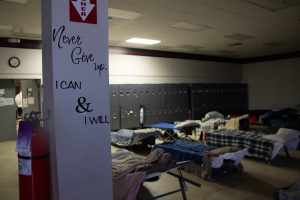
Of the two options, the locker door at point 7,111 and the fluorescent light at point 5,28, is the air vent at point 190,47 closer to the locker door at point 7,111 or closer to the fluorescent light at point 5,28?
the fluorescent light at point 5,28

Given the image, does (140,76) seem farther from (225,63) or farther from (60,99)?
→ (60,99)

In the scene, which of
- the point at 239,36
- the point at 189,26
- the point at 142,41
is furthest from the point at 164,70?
the point at 189,26

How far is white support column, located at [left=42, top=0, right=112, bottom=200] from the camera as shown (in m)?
1.48

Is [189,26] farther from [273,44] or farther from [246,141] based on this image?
[273,44]

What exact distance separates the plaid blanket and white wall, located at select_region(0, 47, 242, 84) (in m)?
3.40

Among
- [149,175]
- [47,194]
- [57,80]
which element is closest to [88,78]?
[57,80]

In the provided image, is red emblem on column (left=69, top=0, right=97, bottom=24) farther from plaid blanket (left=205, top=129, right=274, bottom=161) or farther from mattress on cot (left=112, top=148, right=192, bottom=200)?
plaid blanket (left=205, top=129, right=274, bottom=161)

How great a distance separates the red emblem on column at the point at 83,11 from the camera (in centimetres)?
152

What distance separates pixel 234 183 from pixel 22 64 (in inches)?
215

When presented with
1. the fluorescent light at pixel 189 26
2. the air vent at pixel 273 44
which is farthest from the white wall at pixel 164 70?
the fluorescent light at pixel 189 26

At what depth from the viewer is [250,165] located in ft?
14.9

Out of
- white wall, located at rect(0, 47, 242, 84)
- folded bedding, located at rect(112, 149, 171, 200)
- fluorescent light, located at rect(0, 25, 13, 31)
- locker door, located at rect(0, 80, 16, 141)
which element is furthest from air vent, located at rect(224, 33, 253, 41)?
locker door, located at rect(0, 80, 16, 141)

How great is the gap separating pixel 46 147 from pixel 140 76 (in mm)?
6403

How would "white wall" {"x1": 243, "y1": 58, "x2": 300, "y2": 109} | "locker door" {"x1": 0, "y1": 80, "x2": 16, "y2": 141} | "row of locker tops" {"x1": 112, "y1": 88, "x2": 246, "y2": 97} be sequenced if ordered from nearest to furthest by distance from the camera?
A: "locker door" {"x1": 0, "y1": 80, "x2": 16, "y2": 141} < "row of locker tops" {"x1": 112, "y1": 88, "x2": 246, "y2": 97} < "white wall" {"x1": 243, "y1": 58, "x2": 300, "y2": 109}
